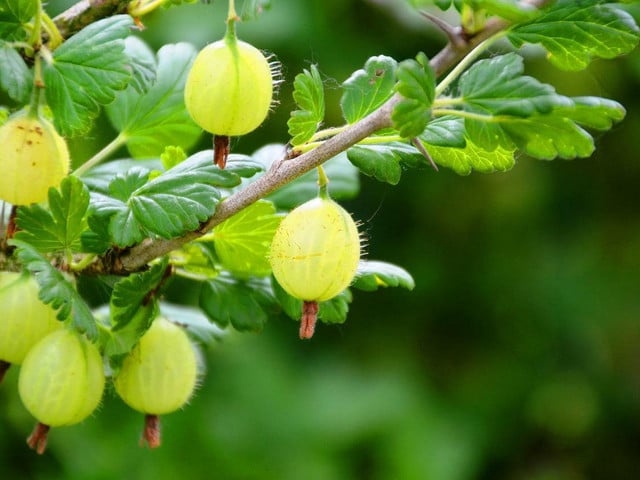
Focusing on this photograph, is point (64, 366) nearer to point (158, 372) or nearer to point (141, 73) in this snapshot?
point (158, 372)

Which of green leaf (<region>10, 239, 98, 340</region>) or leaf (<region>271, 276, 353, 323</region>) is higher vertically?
green leaf (<region>10, 239, 98, 340</region>)

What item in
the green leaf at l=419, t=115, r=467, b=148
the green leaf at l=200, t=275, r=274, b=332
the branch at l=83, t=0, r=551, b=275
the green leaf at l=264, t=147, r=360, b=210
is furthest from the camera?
the green leaf at l=264, t=147, r=360, b=210

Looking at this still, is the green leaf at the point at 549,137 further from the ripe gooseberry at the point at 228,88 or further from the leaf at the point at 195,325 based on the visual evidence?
the leaf at the point at 195,325

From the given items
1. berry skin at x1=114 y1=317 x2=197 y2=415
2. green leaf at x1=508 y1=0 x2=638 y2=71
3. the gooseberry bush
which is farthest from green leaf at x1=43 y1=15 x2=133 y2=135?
green leaf at x1=508 y1=0 x2=638 y2=71

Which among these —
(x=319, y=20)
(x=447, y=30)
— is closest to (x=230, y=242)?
(x=447, y=30)

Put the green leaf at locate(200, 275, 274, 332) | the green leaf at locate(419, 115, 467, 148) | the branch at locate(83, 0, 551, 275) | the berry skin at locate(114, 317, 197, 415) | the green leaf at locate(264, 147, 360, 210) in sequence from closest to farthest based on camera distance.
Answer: the branch at locate(83, 0, 551, 275), the green leaf at locate(419, 115, 467, 148), the berry skin at locate(114, 317, 197, 415), the green leaf at locate(200, 275, 274, 332), the green leaf at locate(264, 147, 360, 210)

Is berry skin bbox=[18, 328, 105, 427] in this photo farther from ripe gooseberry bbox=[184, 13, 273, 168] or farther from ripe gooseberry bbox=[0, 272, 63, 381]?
ripe gooseberry bbox=[184, 13, 273, 168]

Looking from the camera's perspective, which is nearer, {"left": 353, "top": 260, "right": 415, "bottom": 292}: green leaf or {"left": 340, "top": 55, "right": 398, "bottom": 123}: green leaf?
{"left": 340, "top": 55, "right": 398, "bottom": 123}: green leaf
